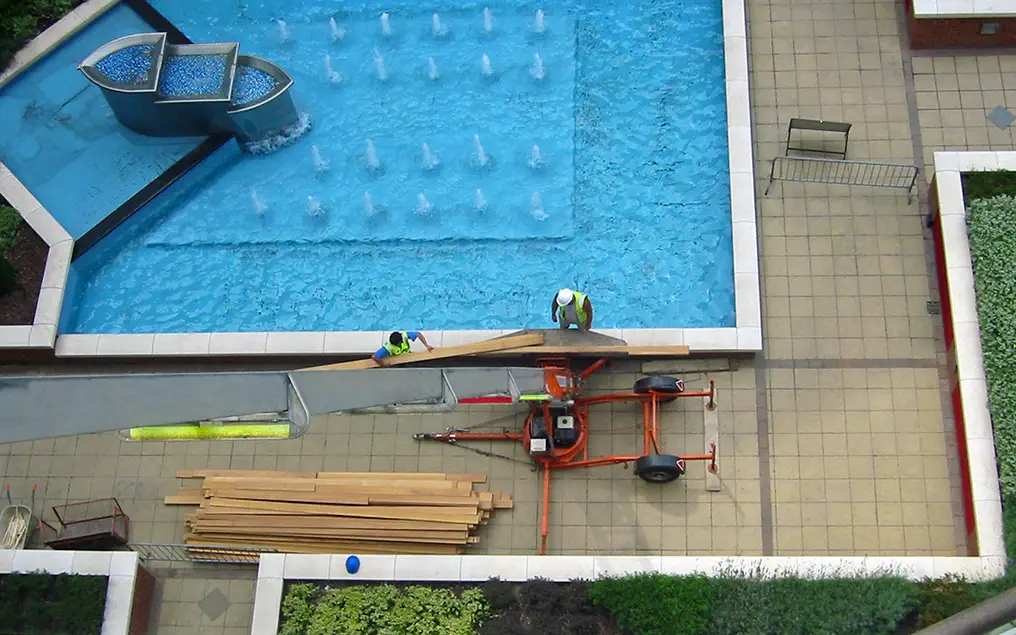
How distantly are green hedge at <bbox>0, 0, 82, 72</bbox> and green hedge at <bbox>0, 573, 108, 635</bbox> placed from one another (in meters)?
11.1

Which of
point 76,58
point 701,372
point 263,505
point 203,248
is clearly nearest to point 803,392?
point 701,372

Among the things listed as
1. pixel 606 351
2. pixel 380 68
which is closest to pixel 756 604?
pixel 606 351

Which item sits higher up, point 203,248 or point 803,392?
point 203,248

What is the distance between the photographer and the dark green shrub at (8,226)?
20703 mm

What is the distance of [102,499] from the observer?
18656 millimetres

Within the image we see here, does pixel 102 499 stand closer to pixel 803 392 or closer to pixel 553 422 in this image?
pixel 553 422

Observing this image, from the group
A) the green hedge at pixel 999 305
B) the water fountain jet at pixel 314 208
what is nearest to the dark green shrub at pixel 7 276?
the water fountain jet at pixel 314 208

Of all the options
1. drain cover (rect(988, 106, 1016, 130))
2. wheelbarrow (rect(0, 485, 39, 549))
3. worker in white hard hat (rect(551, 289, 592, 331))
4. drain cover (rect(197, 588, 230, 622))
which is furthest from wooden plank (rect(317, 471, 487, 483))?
drain cover (rect(988, 106, 1016, 130))

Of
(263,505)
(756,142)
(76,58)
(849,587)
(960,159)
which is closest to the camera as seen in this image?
(849,587)

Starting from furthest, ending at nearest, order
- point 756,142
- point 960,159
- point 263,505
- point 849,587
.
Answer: point 756,142, point 960,159, point 263,505, point 849,587

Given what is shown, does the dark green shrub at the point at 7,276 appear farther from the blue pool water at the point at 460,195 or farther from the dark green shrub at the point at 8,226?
the blue pool water at the point at 460,195

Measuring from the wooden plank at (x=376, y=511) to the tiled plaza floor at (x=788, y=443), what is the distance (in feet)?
2.22

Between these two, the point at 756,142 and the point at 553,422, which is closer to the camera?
the point at 553,422

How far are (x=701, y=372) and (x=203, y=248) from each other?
9.40 metres
